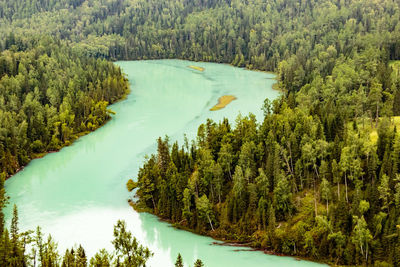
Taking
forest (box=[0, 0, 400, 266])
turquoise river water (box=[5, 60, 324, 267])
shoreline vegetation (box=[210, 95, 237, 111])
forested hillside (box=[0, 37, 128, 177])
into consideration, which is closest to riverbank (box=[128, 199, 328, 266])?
forest (box=[0, 0, 400, 266])

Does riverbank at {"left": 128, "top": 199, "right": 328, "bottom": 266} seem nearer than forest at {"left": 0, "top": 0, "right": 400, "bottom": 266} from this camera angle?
No

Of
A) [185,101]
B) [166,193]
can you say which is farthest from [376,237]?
[185,101]

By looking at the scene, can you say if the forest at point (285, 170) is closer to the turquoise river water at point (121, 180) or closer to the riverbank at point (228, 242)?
the riverbank at point (228, 242)

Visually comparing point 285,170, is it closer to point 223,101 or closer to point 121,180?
point 121,180

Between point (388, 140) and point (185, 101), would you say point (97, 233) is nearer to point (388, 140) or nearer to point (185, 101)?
point (388, 140)

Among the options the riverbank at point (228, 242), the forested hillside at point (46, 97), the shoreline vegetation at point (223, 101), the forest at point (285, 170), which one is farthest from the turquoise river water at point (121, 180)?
the forested hillside at point (46, 97)

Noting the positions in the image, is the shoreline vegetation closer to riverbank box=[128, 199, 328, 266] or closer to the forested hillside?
the forested hillside

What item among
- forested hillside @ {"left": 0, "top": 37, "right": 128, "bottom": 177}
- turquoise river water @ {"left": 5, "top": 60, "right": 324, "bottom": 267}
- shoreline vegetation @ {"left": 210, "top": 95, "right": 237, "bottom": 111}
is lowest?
turquoise river water @ {"left": 5, "top": 60, "right": 324, "bottom": 267}

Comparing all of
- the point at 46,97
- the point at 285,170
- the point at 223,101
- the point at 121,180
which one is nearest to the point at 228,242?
the point at 285,170

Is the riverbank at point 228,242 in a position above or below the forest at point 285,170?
below
